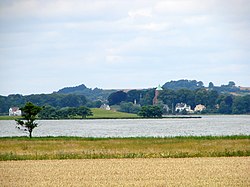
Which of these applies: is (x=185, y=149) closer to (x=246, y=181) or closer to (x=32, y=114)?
(x=246, y=181)

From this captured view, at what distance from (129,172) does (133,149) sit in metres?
15.9

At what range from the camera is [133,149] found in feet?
159

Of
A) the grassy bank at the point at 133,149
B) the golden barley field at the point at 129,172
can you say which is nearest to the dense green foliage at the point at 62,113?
the grassy bank at the point at 133,149

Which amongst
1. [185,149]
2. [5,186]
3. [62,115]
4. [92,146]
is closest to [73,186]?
[5,186]

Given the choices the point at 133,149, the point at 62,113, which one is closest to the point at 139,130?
the point at 133,149

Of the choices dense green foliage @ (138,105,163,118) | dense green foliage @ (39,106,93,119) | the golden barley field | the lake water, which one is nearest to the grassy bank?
the golden barley field

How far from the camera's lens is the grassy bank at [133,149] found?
42719 mm

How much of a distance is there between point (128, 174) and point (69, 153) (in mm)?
13846

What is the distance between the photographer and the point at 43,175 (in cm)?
3180

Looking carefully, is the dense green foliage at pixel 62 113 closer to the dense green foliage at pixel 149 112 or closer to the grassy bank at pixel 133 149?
the dense green foliage at pixel 149 112

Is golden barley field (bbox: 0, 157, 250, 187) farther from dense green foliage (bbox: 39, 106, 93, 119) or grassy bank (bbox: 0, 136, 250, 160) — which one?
dense green foliage (bbox: 39, 106, 93, 119)

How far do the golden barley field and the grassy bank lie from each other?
2.61 m

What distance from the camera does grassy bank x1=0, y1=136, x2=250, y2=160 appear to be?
42.7 m

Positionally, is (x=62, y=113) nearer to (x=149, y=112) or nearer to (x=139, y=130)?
(x=149, y=112)
